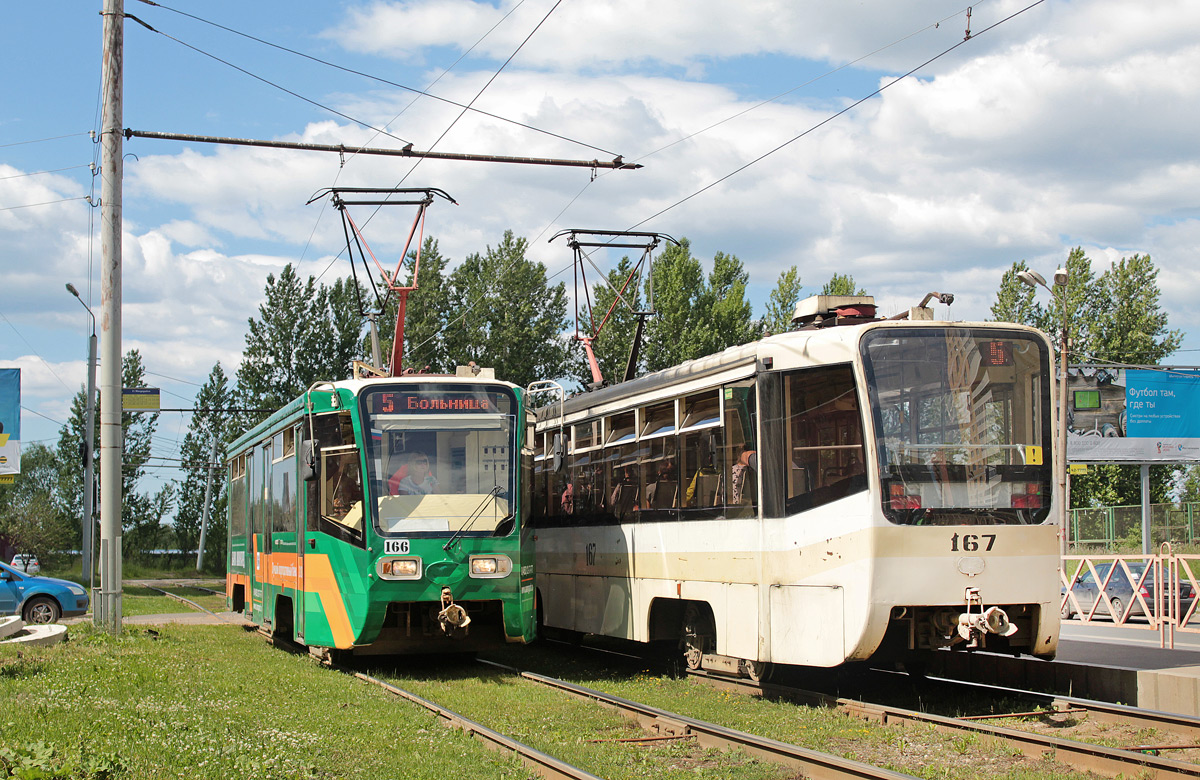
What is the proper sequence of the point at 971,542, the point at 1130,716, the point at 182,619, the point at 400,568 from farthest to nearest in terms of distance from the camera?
the point at 182,619 < the point at 400,568 < the point at 971,542 < the point at 1130,716

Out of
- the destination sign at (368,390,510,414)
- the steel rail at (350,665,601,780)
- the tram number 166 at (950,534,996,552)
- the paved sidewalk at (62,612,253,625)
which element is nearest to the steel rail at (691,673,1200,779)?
the tram number 166 at (950,534,996,552)

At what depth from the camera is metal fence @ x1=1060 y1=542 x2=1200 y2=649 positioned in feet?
47.1

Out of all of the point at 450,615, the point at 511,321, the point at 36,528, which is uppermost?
the point at 511,321

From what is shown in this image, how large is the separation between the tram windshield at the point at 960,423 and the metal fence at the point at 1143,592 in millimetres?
3122

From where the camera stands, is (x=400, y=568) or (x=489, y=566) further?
(x=489, y=566)

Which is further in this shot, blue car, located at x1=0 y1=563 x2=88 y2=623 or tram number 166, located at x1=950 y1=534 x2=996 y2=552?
blue car, located at x1=0 y1=563 x2=88 y2=623

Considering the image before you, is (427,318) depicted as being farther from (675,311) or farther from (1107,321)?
(1107,321)

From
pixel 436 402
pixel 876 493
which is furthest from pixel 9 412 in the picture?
pixel 876 493

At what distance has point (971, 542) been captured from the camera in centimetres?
1005

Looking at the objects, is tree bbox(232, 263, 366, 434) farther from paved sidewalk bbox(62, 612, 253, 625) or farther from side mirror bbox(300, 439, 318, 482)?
side mirror bbox(300, 439, 318, 482)

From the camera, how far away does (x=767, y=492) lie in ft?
35.3

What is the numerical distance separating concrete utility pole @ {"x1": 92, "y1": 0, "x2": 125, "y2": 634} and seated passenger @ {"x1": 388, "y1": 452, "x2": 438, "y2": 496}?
17.6 ft

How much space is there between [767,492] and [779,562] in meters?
0.64

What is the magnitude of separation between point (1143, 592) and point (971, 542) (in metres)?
8.21
